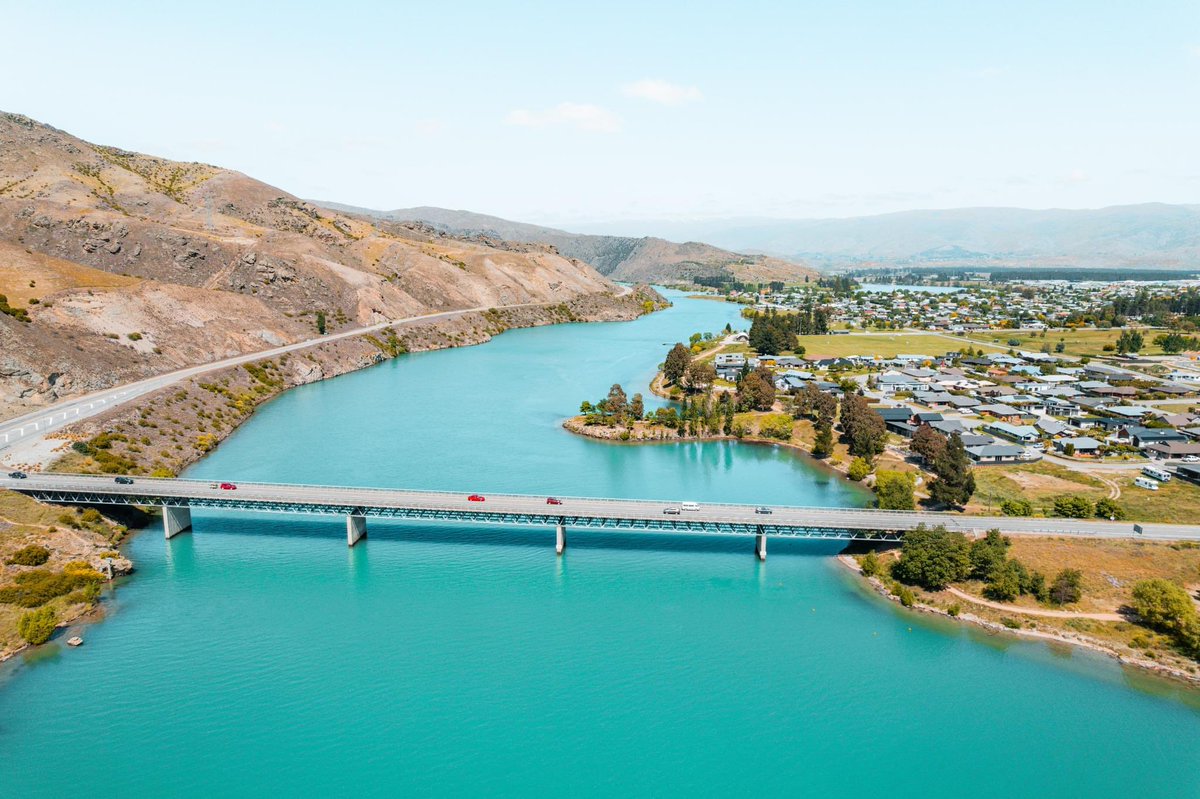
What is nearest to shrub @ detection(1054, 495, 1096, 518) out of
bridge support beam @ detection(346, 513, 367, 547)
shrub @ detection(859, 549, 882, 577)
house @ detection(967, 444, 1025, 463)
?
house @ detection(967, 444, 1025, 463)

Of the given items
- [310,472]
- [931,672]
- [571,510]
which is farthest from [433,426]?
[931,672]

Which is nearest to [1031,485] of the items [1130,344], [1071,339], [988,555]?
[988,555]

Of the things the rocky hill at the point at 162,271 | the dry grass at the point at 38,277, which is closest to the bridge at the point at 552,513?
the rocky hill at the point at 162,271

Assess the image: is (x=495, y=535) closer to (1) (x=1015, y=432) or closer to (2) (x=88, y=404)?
(2) (x=88, y=404)

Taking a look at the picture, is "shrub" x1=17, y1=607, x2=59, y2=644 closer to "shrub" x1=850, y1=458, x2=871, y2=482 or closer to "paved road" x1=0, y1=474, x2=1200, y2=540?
"paved road" x1=0, y1=474, x2=1200, y2=540

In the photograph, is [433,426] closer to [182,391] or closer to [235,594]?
[182,391]
